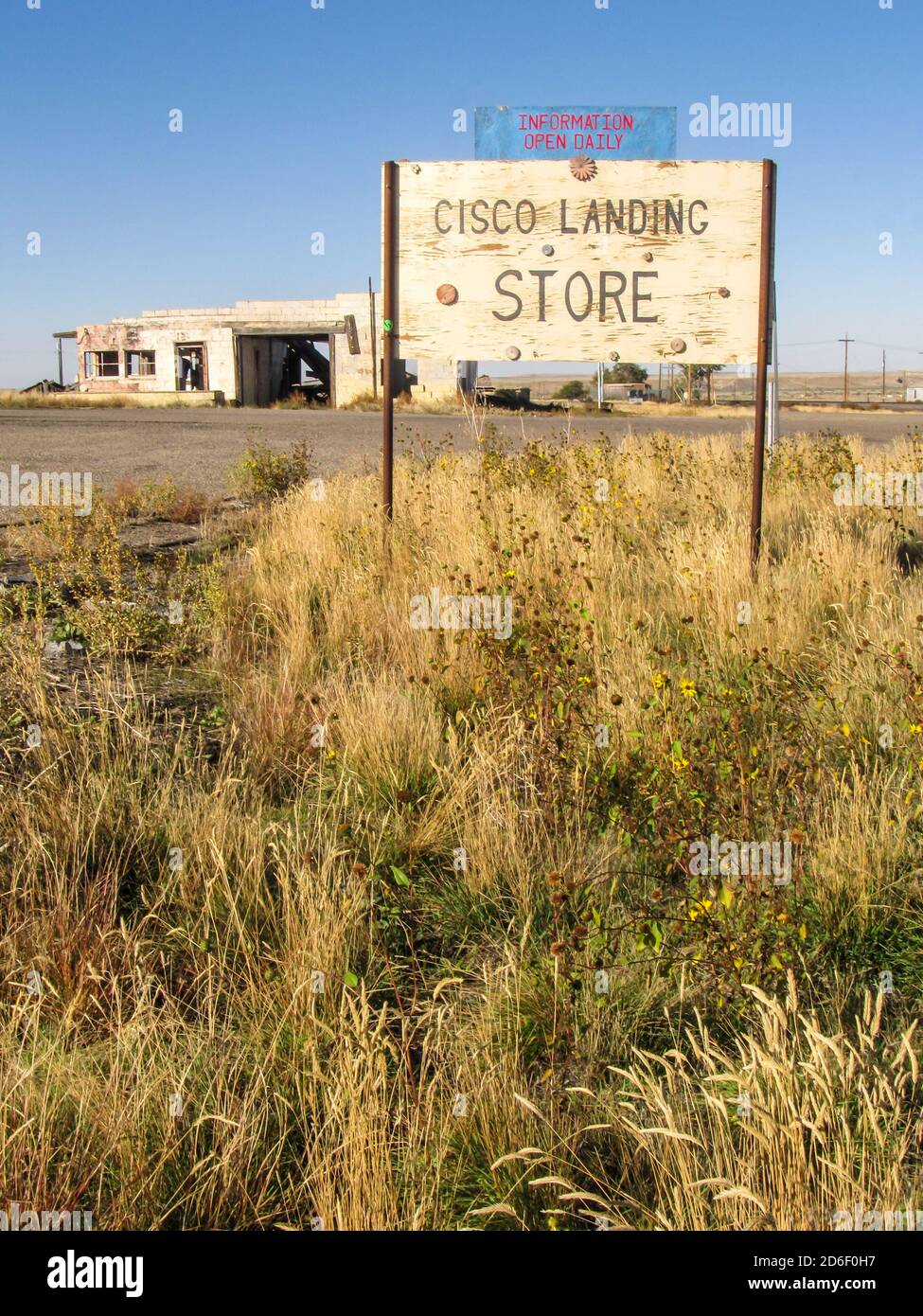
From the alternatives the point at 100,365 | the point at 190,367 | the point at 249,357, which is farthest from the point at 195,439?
the point at 100,365

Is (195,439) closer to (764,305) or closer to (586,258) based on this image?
(586,258)

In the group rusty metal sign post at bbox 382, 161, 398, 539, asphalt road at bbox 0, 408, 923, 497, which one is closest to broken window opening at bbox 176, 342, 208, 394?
asphalt road at bbox 0, 408, 923, 497

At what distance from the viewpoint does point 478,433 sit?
28.5 ft

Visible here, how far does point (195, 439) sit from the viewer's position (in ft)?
67.1

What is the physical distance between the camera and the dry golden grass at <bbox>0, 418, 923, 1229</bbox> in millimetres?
2230

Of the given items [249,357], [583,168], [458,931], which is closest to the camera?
[458,931]

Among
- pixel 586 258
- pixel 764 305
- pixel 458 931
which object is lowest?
pixel 458 931

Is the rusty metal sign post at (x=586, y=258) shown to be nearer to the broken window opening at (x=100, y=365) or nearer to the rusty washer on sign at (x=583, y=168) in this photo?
the rusty washer on sign at (x=583, y=168)

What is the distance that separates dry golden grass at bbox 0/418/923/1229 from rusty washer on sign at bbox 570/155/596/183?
9.21 feet

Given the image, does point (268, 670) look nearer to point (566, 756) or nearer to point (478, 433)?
point (566, 756)

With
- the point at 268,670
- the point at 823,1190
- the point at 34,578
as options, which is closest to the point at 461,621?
the point at 268,670

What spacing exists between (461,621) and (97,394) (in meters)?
44.6

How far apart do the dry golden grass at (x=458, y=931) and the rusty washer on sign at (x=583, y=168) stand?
2.81 m

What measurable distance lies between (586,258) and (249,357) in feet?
142
